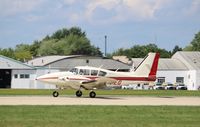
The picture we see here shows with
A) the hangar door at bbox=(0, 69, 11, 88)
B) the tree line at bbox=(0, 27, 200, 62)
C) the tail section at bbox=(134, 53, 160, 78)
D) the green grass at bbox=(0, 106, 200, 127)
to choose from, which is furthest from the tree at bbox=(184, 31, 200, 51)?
the green grass at bbox=(0, 106, 200, 127)

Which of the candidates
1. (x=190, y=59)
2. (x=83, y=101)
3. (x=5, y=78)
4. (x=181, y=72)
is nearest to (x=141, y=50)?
(x=190, y=59)

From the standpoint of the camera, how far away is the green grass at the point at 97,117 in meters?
20.1

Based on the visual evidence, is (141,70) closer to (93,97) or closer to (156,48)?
(93,97)

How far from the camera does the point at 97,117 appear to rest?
22.6m

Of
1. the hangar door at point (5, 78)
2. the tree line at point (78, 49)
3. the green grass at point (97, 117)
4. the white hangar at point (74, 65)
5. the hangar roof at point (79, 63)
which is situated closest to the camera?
the green grass at point (97, 117)

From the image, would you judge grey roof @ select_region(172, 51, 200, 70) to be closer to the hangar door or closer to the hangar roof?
the hangar roof

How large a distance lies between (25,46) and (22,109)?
166571 mm

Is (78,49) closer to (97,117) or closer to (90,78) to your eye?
(90,78)

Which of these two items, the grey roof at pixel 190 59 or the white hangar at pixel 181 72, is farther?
the grey roof at pixel 190 59

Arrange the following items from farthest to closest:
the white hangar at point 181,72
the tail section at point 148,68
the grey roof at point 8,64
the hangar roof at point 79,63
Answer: the white hangar at point 181,72
the hangar roof at point 79,63
the grey roof at point 8,64
the tail section at point 148,68

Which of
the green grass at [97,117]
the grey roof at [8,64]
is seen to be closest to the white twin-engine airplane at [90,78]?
the green grass at [97,117]

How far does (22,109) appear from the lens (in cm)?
2603

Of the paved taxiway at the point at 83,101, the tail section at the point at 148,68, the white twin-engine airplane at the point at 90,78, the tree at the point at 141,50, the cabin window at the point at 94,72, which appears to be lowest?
the paved taxiway at the point at 83,101

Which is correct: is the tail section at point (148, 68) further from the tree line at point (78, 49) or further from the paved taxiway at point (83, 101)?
the tree line at point (78, 49)
